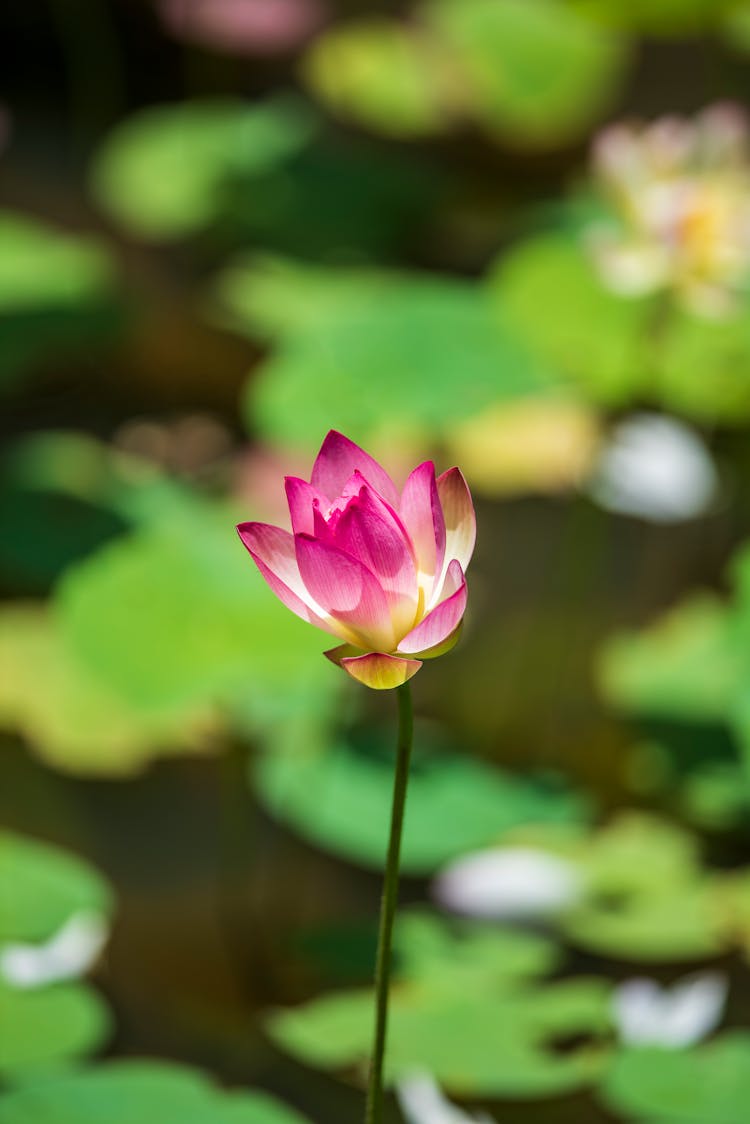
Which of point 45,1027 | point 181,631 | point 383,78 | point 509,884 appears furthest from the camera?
point 383,78

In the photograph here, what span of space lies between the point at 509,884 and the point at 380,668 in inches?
25.0

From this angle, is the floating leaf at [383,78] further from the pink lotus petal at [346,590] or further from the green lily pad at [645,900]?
the pink lotus petal at [346,590]

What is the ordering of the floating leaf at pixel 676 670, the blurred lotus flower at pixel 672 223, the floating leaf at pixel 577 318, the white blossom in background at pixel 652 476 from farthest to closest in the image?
the white blossom in background at pixel 652 476, the floating leaf at pixel 577 318, the floating leaf at pixel 676 670, the blurred lotus flower at pixel 672 223

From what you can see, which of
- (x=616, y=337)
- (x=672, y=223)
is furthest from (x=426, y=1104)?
(x=616, y=337)

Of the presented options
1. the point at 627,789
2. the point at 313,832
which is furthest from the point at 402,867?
the point at 627,789

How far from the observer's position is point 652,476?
165cm

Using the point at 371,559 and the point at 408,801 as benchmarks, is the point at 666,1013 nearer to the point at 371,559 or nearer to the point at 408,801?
the point at 408,801

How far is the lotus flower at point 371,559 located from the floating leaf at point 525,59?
6.37ft

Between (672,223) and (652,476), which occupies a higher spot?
(652,476)

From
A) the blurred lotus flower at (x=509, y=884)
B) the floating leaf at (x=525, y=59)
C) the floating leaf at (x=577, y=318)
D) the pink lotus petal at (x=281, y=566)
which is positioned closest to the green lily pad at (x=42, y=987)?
the blurred lotus flower at (x=509, y=884)

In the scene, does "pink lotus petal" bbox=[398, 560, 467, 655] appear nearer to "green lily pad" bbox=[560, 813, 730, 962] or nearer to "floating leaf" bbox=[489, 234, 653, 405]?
"green lily pad" bbox=[560, 813, 730, 962]

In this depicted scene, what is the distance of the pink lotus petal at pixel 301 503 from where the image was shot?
54 centimetres

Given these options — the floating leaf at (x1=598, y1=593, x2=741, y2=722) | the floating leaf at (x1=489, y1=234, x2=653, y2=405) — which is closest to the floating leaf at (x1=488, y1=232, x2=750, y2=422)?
the floating leaf at (x1=489, y1=234, x2=653, y2=405)

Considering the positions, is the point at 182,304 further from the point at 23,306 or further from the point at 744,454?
the point at 744,454
